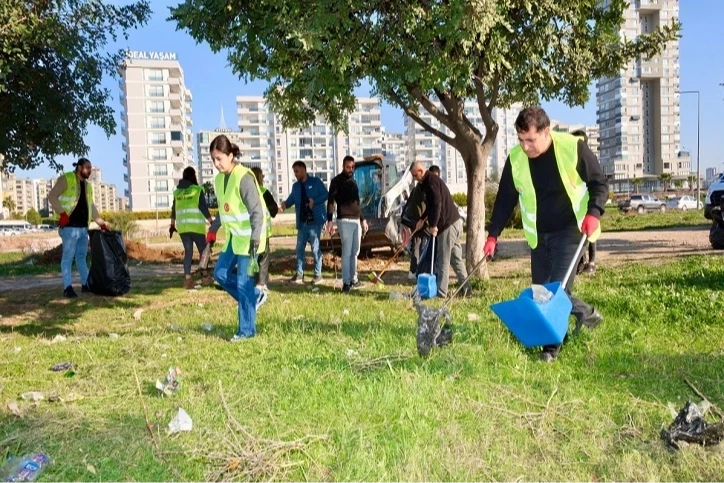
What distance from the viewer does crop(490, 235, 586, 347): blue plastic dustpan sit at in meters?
4.03

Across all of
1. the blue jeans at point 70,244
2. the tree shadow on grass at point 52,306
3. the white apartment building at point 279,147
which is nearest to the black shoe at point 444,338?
the tree shadow on grass at point 52,306

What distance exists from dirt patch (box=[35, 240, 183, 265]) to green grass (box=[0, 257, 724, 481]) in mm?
10071

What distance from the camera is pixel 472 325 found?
541 centimetres

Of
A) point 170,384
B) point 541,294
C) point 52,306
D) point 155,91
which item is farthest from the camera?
point 155,91

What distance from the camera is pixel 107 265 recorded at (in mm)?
8492

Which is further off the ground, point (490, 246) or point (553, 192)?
point (553, 192)

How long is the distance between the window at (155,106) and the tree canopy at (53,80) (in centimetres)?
7888

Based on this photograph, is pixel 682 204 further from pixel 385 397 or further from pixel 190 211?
pixel 385 397

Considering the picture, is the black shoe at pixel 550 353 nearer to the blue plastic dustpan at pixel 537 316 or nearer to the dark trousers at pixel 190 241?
the blue plastic dustpan at pixel 537 316

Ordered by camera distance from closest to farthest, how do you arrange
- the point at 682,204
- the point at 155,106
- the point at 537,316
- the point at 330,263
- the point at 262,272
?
the point at 537,316 < the point at 262,272 < the point at 330,263 < the point at 682,204 < the point at 155,106

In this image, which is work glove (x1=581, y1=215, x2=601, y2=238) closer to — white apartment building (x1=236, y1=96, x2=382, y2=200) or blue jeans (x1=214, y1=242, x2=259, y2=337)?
blue jeans (x1=214, y1=242, x2=259, y2=337)

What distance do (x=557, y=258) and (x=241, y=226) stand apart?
2711 millimetres

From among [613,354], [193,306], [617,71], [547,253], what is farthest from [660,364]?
[617,71]

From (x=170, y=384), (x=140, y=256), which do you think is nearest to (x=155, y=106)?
(x=140, y=256)
